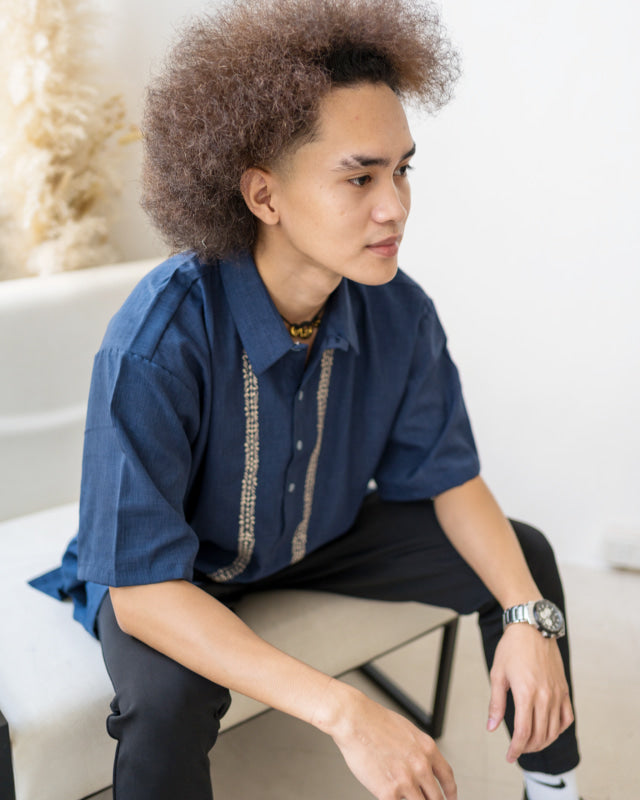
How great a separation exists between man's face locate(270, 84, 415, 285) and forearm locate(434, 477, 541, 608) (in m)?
0.43

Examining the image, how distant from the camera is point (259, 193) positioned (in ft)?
4.21

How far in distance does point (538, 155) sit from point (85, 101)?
42.6 inches

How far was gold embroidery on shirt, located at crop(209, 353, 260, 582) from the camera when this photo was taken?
1.31 m

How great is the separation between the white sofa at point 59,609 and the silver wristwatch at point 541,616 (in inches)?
9.8

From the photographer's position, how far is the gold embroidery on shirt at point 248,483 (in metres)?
1.31

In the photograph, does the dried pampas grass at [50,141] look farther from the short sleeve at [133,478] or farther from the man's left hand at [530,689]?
the man's left hand at [530,689]

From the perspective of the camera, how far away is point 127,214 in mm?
2426

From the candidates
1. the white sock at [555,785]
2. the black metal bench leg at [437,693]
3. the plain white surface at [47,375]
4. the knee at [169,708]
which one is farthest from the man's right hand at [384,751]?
the plain white surface at [47,375]

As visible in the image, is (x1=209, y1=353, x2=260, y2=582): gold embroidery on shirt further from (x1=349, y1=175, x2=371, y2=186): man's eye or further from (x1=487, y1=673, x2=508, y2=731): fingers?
(x1=487, y1=673, x2=508, y2=731): fingers

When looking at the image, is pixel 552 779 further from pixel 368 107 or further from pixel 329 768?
pixel 368 107

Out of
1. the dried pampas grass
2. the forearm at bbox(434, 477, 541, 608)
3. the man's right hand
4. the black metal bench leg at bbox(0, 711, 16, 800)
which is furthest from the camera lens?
the dried pampas grass

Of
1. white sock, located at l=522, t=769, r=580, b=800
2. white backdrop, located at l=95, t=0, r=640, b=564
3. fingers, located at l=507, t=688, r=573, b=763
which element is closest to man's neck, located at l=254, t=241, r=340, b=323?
fingers, located at l=507, t=688, r=573, b=763

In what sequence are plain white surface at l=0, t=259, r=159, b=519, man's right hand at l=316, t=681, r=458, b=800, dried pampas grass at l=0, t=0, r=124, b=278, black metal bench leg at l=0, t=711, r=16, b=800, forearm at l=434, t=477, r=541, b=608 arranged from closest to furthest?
man's right hand at l=316, t=681, r=458, b=800, black metal bench leg at l=0, t=711, r=16, b=800, forearm at l=434, t=477, r=541, b=608, plain white surface at l=0, t=259, r=159, b=519, dried pampas grass at l=0, t=0, r=124, b=278

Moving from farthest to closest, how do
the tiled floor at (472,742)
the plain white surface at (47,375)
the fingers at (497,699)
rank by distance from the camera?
the plain white surface at (47,375) → the tiled floor at (472,742) → the fingers at (497,699)
